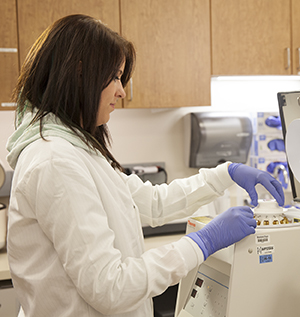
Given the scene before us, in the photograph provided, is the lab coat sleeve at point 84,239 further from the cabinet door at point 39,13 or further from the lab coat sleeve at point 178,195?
the cabinet door at point 39,13

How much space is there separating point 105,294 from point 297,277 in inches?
17.9

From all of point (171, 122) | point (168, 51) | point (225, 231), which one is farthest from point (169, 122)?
point (225, 231)

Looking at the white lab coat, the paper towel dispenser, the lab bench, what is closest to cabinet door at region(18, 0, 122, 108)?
the paper towel dispenser

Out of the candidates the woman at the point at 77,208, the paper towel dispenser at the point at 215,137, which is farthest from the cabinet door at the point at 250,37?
the woman at the point at 77,208

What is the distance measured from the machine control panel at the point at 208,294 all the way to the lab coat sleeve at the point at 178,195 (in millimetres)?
250

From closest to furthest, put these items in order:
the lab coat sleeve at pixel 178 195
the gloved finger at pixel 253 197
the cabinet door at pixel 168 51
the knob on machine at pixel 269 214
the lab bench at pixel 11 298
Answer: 1. the knob on machine at pixel 269 214
2. the gloved finger at pixel 253 197
3. the lab coat sleeve at pixel 178 195
4. the lab bench at pixel 11 298
5. the cabinet door at pixel 168 51

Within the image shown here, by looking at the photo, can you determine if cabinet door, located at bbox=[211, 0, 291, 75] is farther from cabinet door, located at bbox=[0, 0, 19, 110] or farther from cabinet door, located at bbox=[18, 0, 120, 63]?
cabinet door, located at bbox=[0, 0, 19, 110]

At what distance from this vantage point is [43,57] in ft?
3.11

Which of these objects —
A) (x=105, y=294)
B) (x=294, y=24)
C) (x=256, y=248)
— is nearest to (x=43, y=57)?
(x=105, y=294)

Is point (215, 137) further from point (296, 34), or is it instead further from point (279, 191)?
point (279, 191)

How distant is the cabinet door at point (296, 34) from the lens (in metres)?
2.43

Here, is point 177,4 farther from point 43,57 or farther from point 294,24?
point 43,57

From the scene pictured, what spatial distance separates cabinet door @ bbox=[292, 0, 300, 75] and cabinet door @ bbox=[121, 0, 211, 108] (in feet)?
1.79

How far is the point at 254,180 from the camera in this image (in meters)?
1.26
